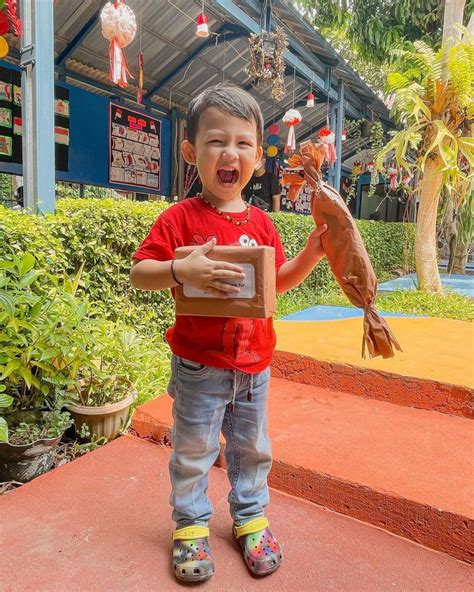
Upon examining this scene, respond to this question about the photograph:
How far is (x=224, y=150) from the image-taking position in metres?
1.26

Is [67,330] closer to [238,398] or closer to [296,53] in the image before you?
[238,398]

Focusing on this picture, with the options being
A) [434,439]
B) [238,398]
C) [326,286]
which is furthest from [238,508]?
[326,286]

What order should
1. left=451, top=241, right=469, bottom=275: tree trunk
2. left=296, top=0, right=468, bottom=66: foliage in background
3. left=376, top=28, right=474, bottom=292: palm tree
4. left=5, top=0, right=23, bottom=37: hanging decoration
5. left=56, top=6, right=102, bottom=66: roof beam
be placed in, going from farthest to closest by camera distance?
left=296, top=0, right=468, bottom=66: foliage in background
left=451, top=241, right=469, bottom=275: tree trunk
left=56, top=6, right=102, bottom=66: roof beam
left=376, top=28, right=474, bottom=292: palm tree
left=5, top=0, right=23, bottom=37: hanging decoration

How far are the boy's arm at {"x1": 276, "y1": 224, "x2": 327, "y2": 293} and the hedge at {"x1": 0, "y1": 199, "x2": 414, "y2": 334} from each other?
148cm

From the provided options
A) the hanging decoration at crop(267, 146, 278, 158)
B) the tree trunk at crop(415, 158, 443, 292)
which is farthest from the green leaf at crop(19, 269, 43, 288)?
the hanging decoration at crop(267, 146, 278, 158)

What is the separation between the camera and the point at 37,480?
6.17ft

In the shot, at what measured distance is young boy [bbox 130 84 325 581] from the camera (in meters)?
1.28

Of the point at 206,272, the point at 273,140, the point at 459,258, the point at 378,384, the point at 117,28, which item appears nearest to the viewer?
the point at 206,272

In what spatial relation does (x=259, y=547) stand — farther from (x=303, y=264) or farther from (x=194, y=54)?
(x=194, y=54)

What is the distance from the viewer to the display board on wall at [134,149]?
792 centimetres

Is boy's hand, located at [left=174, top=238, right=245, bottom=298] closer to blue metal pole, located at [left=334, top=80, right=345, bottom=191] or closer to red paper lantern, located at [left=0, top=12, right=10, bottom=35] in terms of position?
red paper lantern, located at [left=0, top=12, right=10, bottom=35]

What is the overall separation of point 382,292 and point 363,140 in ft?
25.4

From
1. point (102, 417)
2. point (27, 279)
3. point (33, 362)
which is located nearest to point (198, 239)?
point (27, 279)

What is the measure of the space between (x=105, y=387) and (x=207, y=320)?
1.25m
